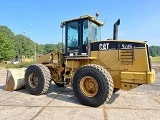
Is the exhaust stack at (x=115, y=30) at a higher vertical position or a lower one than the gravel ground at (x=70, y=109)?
higher

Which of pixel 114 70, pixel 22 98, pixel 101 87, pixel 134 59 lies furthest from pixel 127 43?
pixel 22 98

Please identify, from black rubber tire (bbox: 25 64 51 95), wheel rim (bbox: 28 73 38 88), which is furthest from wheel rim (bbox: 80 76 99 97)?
wheel rim (bbox: 28 73 38 88)

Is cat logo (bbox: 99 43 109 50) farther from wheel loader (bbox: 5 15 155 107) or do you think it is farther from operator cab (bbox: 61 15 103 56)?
operator cab (bbox: 61 15 103 56)

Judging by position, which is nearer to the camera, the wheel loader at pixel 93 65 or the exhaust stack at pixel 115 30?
the wheel loader at pixel 93 65

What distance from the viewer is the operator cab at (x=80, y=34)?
7301 mm

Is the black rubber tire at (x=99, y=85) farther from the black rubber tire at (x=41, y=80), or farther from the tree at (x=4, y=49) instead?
the tree at (x=4, y=49)

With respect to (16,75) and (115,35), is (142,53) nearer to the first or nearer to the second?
(115,35)

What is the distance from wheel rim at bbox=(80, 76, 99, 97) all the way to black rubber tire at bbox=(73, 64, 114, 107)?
0.10 m

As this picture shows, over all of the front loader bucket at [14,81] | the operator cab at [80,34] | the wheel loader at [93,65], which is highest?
the operator cab at [80,34]

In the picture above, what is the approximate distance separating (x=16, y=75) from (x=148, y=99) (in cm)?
560

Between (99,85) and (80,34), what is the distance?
2175 mm

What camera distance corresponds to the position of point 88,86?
660 centimetres

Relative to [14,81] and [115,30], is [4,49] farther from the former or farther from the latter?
[115,30]

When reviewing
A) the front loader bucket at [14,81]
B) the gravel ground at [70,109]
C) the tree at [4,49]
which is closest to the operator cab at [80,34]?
the gravel ground at [70,109]
